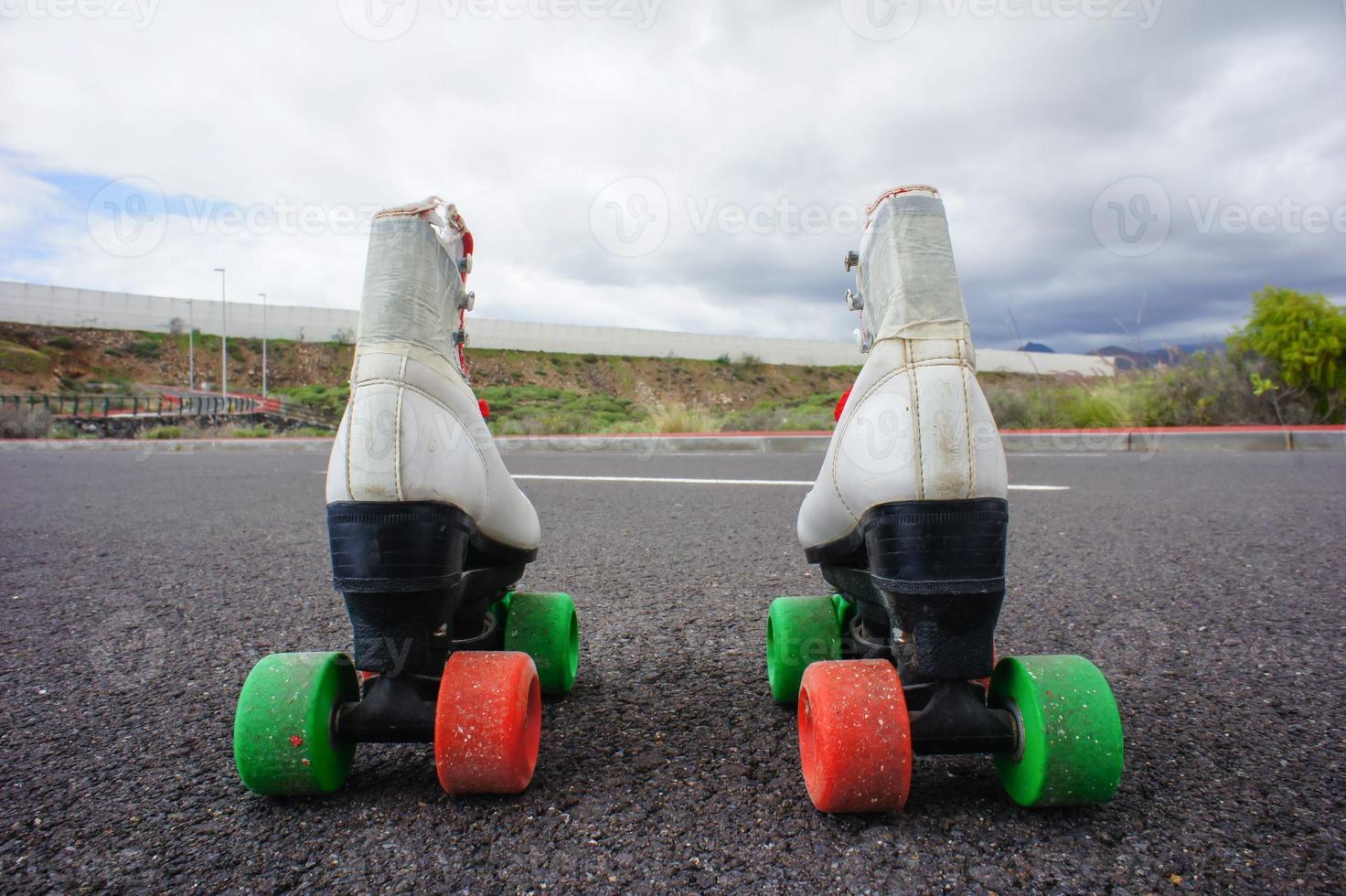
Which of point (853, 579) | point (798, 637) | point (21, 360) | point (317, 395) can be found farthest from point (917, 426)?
point (21, 360)

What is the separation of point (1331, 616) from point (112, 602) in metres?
3.15

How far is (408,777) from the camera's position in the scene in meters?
1.17

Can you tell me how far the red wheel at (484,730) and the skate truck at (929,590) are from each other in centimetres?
39

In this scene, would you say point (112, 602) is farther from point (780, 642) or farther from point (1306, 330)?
point (1306, 330)

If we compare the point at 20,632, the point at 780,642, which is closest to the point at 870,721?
the point at 780,642

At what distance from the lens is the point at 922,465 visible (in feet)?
3.45

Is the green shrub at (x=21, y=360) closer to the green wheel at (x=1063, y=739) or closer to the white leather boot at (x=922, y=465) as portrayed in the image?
the white leather boot at (x=922, y=465)

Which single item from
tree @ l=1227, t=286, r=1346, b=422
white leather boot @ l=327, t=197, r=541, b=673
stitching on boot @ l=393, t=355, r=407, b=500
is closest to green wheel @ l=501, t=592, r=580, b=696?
white leather boot @ l=327, t=197, r=541, b=673

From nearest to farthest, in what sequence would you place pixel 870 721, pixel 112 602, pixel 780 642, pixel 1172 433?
1. pixel 870 721
2. pixel 780 642
3. pixel 112 602
4. pixel 1172 433

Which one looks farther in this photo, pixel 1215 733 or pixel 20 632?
pixel 20 632

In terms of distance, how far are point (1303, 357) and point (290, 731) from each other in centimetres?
1192

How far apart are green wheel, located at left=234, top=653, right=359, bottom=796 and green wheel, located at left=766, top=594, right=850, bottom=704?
74 cm

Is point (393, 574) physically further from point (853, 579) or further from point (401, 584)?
point (853, 579)

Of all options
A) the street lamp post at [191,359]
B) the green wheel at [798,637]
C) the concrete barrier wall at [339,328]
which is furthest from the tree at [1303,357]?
the street lamp post at [191,359]
